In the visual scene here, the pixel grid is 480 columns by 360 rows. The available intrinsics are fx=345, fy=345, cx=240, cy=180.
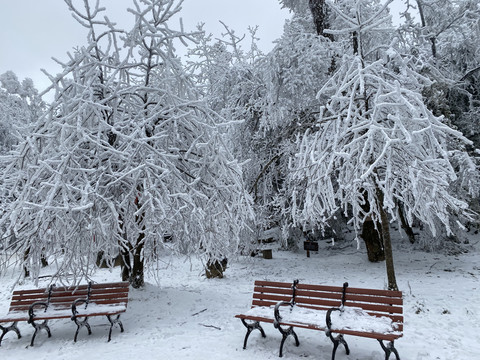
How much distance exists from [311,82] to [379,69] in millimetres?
2974

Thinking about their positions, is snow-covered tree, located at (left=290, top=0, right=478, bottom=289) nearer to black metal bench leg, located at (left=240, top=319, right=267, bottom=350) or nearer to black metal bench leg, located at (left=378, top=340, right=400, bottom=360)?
black metal bench leg, located at (left=378, top=340, right=400, bottom=360)

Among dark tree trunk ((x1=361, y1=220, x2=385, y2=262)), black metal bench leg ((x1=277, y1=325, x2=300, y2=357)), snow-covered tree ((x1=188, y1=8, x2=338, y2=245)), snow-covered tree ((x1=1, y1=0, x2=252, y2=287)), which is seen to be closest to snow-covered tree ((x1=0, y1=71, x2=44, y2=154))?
snow-covered tree ((x1=188, y1=8, x2=338, y2=245))

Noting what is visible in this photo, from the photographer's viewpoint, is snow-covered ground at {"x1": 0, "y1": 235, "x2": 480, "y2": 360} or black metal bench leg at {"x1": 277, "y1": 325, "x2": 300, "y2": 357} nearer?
black metal bench leg at {"x1": 277, "y1": 325, "x2": 300, "y2": 357}

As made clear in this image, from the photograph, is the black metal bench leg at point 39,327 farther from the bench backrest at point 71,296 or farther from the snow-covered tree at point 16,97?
the snow-covered tree at point 16,97

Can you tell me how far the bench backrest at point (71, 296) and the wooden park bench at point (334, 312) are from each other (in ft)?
8.36

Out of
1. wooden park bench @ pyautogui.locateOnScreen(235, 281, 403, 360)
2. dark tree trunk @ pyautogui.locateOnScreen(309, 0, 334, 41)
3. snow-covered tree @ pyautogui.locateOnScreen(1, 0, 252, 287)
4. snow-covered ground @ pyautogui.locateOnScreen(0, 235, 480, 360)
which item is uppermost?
dark tree trunk @ pyautogui.locateOnScreen(309, 0, 334, 41)

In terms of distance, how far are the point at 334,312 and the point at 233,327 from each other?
186cm

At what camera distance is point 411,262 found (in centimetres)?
1153

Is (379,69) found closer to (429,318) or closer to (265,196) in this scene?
(429,318)

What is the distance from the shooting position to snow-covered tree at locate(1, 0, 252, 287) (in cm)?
550

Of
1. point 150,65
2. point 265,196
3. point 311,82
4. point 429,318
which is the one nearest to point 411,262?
point 265,196

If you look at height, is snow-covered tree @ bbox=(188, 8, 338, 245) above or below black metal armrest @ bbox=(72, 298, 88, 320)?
above

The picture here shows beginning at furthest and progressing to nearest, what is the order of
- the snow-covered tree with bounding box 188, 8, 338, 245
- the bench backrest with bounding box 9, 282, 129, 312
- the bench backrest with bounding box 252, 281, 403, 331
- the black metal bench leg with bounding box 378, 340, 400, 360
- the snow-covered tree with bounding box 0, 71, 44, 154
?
1. the snow-covered tree with bounding box 0, 71, 44, 154
2. the snow-covered tree with bounding box 188, 8, 338, 245
3. the bench backrest with bounding box 9, 282, 129, 312
4. the bench backrest with bounding box 252, 281, 403, 331
5. the black metal bench leg with bounding box 378, 340, 400, 360

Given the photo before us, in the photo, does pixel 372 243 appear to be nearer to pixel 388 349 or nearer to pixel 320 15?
pixel 320 15
